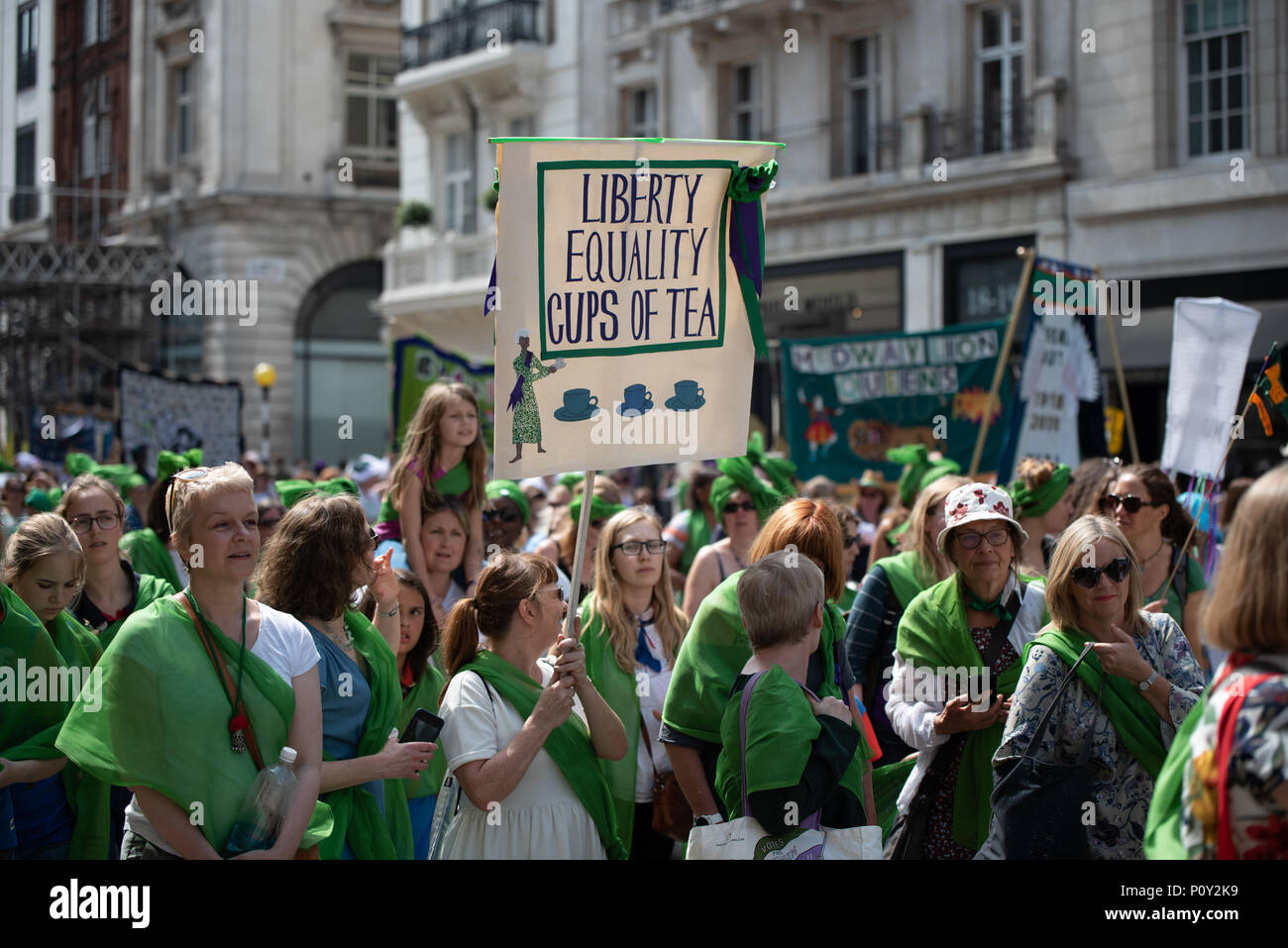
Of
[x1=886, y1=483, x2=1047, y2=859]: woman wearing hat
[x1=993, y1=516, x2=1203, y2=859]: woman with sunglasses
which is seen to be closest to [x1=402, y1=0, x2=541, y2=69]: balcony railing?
[x1=886, y1=483, x2=1047, y2=859]: woman wearing hat

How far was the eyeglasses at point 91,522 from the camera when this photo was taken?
5.70 m

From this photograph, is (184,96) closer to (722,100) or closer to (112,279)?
(112,279)

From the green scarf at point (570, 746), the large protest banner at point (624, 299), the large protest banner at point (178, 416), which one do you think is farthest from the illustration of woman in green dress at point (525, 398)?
the large protest banner at point (178, 416)

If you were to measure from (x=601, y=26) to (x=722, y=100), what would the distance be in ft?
10.9

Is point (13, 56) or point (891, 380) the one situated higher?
point (13, 56)

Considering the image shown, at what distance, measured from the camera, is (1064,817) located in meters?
3.70

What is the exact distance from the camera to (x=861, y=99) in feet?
64.2

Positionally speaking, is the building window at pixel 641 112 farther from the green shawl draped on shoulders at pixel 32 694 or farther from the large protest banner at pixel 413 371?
the green shawl draped on shoulders at pixel 32 694

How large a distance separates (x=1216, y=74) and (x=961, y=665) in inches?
519

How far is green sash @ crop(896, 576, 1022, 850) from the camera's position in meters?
4.47

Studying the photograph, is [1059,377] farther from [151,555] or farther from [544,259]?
[544,259]

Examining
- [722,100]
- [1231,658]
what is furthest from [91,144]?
[1231,658]

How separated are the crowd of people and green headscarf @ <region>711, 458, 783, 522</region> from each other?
146cm

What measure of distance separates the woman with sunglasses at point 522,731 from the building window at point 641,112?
762 inches
